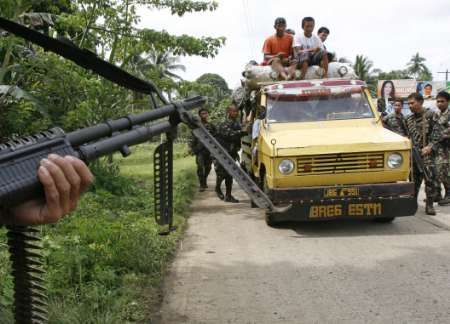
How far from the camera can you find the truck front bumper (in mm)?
6152

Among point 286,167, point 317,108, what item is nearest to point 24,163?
point 286,167

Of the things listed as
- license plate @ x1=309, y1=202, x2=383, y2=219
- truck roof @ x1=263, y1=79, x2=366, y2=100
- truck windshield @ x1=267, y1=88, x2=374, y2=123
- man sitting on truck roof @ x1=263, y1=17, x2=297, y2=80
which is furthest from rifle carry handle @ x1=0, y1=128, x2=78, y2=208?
man sitting on truck roof @ x1=263, y1=17, x2=297, y2=80

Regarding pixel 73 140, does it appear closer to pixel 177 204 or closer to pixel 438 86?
pixel 177 204

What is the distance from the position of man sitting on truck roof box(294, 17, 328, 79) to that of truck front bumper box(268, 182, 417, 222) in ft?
8.69

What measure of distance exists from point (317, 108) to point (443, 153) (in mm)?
2319

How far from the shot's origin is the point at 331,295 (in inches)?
162

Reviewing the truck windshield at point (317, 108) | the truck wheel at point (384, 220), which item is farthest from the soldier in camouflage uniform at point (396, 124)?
the truck wheel at point (384, 220)

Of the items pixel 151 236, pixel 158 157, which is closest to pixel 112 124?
pixel 158 157

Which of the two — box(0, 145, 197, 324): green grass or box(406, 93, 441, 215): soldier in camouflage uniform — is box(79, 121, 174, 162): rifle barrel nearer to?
box(0, 145, 197, 324): green grass

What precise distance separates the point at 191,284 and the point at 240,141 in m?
5.40

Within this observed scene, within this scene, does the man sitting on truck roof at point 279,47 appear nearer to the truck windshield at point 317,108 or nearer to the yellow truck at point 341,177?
the truck windshield at point 317,108

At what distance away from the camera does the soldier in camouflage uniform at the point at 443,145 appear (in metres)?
7.95

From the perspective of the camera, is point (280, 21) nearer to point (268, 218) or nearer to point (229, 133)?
point (229, 133)

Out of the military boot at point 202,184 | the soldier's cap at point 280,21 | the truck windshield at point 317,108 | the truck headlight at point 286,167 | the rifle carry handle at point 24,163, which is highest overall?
the soldier's cap at point 280,21
